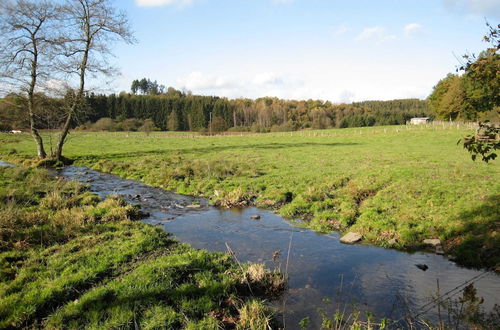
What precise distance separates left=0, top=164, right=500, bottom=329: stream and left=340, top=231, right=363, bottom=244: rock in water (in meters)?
0.28

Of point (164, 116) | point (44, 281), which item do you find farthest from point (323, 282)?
point (164, 116)

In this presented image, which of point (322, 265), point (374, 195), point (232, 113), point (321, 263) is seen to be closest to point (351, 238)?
point (321, 263)

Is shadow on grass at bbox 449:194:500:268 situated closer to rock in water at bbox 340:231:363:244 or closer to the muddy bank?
the muddy bank

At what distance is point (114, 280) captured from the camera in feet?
26.3

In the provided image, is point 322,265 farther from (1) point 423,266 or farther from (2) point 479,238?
(2) point 479,238

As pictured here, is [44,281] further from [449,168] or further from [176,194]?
[449,168]

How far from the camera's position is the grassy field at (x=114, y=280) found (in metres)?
6.56

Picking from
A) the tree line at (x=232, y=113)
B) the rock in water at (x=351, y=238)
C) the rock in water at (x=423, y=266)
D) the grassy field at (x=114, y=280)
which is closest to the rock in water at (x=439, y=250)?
the rock in water at (x=423, y=266)

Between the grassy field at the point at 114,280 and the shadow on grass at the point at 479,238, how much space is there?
619cm

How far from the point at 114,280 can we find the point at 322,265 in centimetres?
572

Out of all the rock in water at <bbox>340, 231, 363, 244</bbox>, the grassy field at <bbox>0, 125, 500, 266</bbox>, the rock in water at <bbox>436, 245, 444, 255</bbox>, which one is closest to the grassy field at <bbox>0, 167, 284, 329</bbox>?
the rock in water at <bbox>340, 231, 363, 244</bbox>

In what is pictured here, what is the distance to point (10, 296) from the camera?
23.0 feet

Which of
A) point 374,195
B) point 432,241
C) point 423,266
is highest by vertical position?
point 374,195

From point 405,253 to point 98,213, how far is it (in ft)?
38.1
